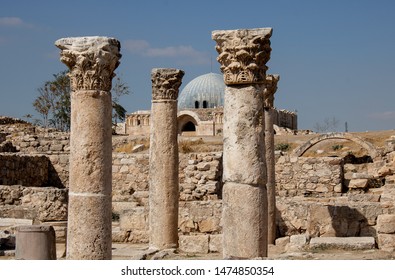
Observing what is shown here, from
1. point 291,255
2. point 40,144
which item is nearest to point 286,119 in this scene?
point 40,144

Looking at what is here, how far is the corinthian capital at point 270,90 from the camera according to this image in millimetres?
15609

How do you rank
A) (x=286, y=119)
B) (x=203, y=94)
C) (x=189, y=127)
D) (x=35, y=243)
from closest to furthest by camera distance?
(x=35, y=243) < (x=286, y=119) < (x=189, y=127) < (x=203, y=94)

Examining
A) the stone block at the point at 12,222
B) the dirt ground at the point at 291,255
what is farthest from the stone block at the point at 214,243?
the stone block at the point at 12,222

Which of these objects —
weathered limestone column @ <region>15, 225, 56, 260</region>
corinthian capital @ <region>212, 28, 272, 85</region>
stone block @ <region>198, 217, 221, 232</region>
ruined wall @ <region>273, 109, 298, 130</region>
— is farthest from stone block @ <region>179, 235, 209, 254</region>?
ruined wall @ <region>273, 109, 298, 130</region>

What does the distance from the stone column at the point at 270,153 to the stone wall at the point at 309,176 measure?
6320 millimetres

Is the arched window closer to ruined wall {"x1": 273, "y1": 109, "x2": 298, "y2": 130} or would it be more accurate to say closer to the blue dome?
the blue dome

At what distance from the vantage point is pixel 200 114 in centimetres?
6038

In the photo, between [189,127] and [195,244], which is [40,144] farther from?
[189,127]

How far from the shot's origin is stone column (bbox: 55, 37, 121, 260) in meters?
9.30

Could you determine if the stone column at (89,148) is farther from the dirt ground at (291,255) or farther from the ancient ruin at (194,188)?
the dirt ground at (291,255)

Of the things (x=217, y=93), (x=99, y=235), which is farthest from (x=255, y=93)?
(x=217, y=93)

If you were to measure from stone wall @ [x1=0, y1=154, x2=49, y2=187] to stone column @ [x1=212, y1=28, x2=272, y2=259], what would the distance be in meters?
14.0

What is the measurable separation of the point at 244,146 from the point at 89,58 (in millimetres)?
Result: 2514
